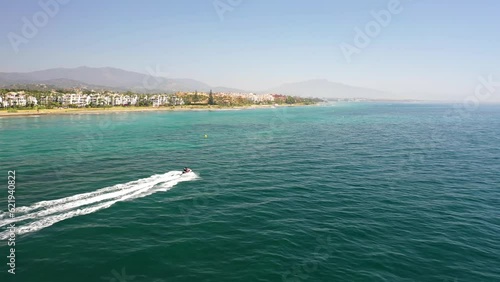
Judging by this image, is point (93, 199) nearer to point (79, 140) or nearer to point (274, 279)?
point (274, 279)

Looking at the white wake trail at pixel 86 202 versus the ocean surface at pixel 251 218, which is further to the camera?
the white wake trail at pixel 86 202

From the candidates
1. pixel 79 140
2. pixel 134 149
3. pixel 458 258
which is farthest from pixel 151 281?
pixel 79 140

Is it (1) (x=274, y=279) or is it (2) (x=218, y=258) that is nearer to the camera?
(1) (x=274, y=279)

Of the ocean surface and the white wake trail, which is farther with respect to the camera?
the white wake trail

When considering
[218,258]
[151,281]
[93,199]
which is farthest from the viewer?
[93,199]
